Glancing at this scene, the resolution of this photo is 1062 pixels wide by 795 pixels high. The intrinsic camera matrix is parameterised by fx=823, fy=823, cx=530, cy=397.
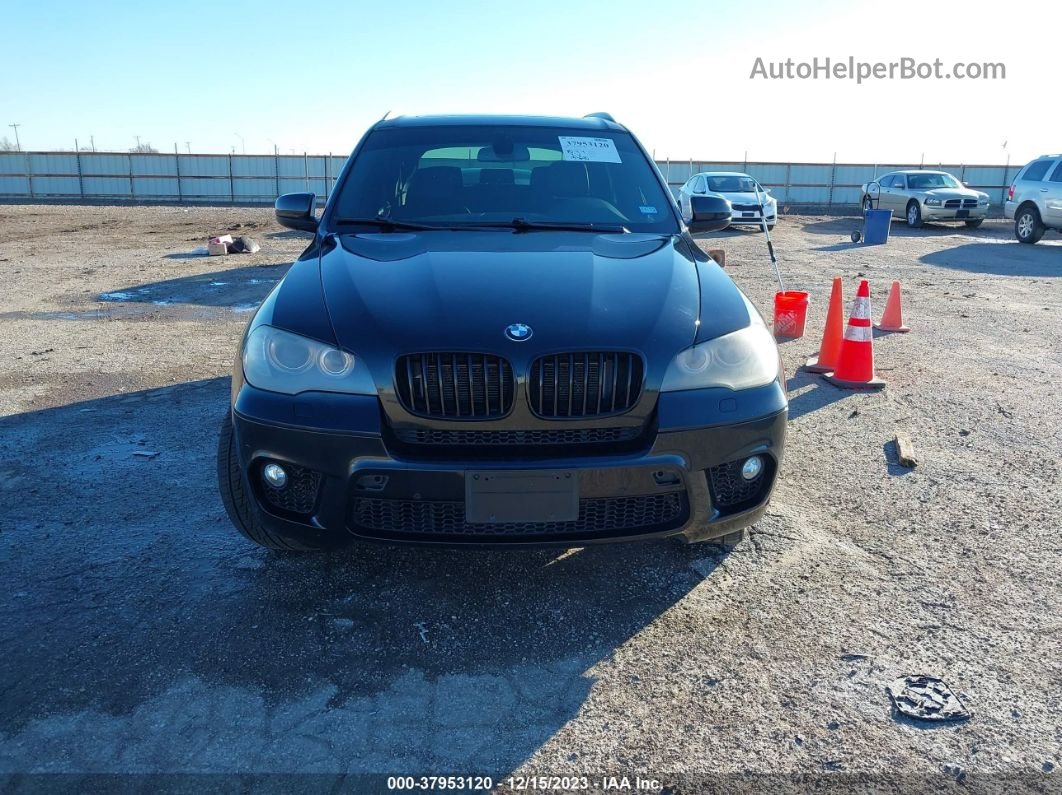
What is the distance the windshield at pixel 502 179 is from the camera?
12.5 feet

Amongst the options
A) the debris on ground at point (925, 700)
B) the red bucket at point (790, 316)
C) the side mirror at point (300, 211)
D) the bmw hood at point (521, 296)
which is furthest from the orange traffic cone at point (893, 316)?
the debris on ground at point (925, 700)

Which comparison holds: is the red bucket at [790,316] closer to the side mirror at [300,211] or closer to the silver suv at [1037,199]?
the side mirror at [300,211]

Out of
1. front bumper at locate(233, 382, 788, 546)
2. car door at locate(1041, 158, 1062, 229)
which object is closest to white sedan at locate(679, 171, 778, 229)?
car door at locate(1041, 158, 1062, 229)

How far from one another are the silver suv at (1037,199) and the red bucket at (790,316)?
→ 39.0 ft

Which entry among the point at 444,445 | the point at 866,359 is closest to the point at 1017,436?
the point at 866,359

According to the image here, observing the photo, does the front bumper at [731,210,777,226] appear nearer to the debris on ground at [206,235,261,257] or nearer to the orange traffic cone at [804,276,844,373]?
the debris on ground at [206,235,261,257]

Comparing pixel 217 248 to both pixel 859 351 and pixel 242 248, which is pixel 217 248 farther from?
pixel 859 351

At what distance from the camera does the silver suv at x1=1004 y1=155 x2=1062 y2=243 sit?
16125 millimetres

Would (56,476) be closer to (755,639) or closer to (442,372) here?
(442,372)

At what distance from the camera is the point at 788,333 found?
7414 millimetres

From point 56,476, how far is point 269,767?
258 cm

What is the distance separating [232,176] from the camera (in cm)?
3428

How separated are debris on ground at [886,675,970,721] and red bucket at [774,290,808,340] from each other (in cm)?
521

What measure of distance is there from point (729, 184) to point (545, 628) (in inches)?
795
